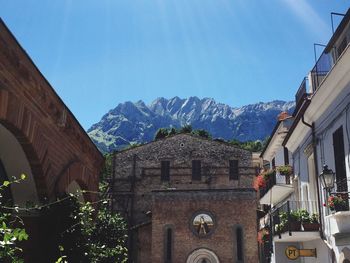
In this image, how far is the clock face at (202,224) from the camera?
30.8 meters

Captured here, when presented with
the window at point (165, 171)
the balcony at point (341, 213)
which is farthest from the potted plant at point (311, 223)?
the window at point (165, 171)

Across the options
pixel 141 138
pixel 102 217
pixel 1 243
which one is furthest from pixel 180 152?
pixel 141 138

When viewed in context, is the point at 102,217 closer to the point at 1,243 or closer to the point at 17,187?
the point at 17,187

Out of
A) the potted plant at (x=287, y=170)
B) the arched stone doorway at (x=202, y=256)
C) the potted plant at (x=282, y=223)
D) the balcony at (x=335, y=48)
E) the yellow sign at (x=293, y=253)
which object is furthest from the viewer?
the arched stone doorway at (x=202, y=256)

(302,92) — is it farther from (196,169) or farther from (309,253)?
(196,169)

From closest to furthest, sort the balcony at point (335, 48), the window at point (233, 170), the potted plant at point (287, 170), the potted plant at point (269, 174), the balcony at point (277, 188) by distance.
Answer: the balcony at point (335, 48) < the potted plant at point (287, 170) < the balcony at point (277, 188) < the potted plant at point (269, 174) < the window at point (233, 170)

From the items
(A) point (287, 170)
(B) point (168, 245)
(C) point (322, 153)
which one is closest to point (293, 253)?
(C) point (322, 153)

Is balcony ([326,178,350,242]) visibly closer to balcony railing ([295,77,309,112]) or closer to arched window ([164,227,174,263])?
balcony railing ([295,77,309,112])

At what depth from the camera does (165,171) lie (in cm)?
3984

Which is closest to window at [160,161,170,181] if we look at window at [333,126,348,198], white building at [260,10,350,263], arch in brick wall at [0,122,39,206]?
white building at [260,10,350,263]

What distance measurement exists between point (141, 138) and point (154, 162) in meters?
151

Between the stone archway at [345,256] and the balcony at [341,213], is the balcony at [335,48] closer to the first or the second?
the balcony at [341,213]

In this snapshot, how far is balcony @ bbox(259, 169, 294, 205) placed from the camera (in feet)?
62.2

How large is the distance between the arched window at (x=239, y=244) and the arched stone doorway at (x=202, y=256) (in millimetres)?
1495
